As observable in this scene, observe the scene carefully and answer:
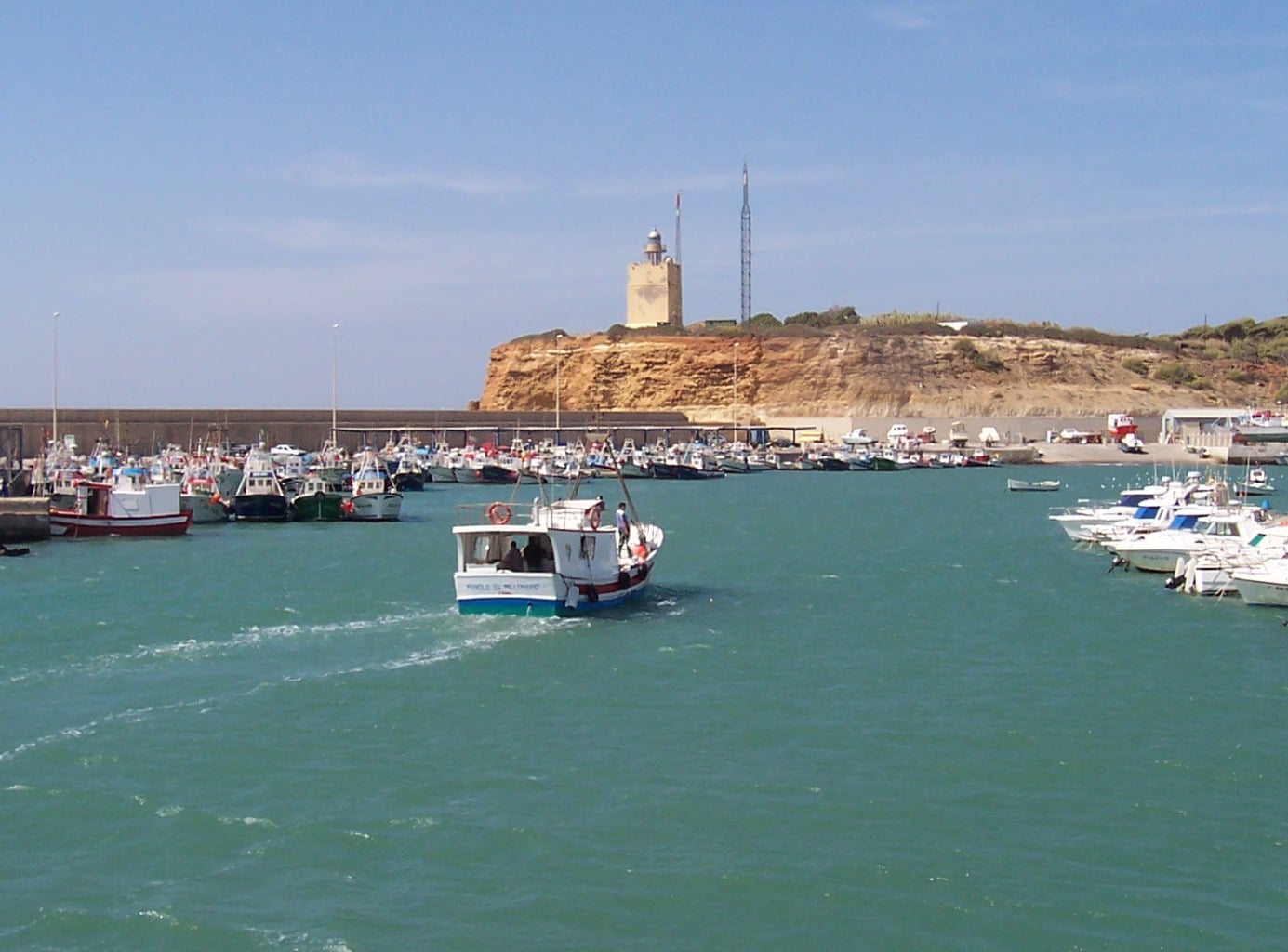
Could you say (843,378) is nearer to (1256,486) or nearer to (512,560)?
(1256,486)

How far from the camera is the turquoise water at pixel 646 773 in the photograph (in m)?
14.2

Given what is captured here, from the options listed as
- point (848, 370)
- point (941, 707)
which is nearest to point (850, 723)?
point (941, 707)

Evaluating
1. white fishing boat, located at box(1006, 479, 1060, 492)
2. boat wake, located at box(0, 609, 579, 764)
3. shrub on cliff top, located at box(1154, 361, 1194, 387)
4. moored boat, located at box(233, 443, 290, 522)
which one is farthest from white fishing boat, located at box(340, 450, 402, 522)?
shrub on cliff top, located at box(1154, 361, 1194, 387)

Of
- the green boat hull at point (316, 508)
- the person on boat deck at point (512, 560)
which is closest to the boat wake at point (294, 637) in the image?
the person on boat deck at point (512, 560)

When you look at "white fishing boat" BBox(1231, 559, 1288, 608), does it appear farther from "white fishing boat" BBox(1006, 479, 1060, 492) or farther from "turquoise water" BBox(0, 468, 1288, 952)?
"white fishing boat" BBox(1006, 479, 1060, 492)

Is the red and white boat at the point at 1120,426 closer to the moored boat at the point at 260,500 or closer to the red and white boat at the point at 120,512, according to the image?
the moored boat at the point at 260,500

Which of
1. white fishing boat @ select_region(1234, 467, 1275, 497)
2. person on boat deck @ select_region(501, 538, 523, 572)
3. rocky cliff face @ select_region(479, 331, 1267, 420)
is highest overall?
rocky cliff face @ select_region(479, 331, 1267, 420)

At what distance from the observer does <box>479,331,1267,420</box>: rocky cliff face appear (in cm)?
13112

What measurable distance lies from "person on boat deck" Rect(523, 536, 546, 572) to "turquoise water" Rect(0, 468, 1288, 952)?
4.05ft

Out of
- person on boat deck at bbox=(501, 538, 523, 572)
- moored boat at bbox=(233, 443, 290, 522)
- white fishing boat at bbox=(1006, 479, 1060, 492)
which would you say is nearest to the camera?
person on boat deck at bbox=(501, 538, 523, 572)

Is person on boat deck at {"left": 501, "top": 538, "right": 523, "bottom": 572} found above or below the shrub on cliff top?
below

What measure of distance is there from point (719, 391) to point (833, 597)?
101 meters

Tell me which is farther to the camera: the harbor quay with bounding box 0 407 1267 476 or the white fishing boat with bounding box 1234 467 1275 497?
the harbor quay with bounding box 0 407 1267 476

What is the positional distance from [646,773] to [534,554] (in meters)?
11.5
